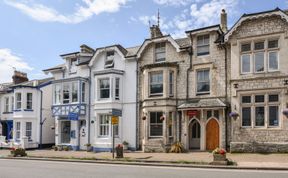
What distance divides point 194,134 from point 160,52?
7236 mm

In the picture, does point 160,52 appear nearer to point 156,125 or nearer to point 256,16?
point 156,125

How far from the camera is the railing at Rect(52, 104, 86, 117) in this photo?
98.7ft

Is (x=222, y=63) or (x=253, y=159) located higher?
(x=222, y=63)

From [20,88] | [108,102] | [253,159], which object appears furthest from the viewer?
[20,88]

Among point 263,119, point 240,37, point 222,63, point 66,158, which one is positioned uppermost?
point 240,37

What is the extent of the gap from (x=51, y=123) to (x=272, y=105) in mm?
22639

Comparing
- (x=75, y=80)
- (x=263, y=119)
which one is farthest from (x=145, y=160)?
(x=75, y=80)

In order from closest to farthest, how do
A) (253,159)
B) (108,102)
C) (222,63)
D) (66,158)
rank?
(253,159), (66,158), (222,63), (108,102)

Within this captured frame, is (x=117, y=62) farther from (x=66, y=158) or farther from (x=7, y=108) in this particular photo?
(x=7, y=108)

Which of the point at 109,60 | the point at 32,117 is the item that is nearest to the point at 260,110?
the point at 109,60

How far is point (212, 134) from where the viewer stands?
2448 cm

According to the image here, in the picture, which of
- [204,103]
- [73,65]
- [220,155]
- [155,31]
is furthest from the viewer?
[73,65]

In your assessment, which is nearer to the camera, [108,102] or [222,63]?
[222,63]

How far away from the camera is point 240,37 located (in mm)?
23250
